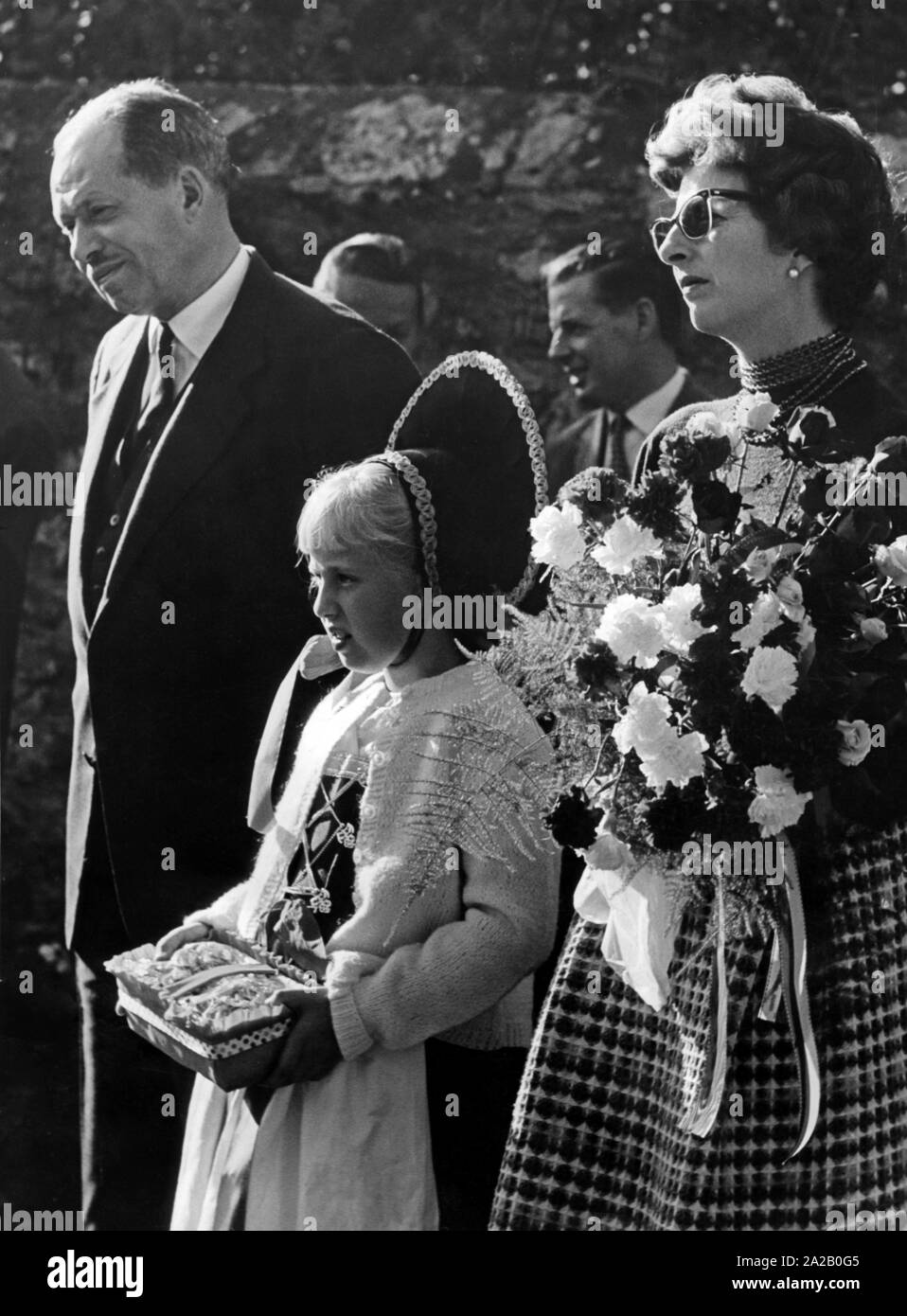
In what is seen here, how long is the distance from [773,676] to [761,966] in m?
0.51

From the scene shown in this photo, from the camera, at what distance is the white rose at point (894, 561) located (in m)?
3.21

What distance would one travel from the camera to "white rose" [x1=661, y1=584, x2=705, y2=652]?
3.13 metres

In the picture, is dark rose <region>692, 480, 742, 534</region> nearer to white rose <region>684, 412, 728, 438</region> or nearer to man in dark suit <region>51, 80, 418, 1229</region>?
white rose <region>684, 412, 728, 438</region>

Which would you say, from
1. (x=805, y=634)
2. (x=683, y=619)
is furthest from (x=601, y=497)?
(x=805, y=634)

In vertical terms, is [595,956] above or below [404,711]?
below

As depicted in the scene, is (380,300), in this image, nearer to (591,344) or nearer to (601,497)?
(591,344)

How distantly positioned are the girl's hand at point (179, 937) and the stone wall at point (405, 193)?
42.0 inches

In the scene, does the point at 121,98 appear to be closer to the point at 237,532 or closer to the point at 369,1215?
the point at 237,532

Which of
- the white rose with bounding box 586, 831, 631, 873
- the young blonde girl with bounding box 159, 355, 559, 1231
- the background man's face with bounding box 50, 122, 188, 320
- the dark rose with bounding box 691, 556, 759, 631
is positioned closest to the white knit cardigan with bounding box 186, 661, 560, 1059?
the young blonde girl with bounding box 159, 355, 559, 1231

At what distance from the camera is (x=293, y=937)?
12.0ft

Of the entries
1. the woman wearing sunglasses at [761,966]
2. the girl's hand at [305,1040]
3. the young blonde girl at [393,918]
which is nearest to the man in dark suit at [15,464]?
the young blonde girl at [393,918]

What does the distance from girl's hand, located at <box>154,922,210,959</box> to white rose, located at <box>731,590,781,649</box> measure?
3.80 ft

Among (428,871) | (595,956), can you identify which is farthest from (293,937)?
(595,956)

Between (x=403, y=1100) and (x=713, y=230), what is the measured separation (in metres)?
1.58
